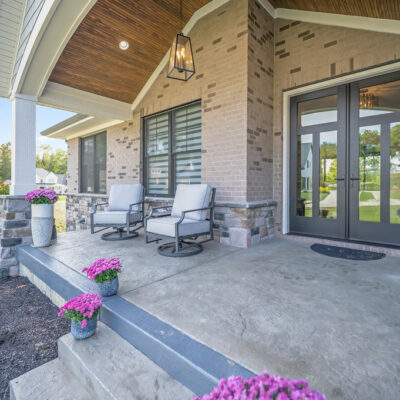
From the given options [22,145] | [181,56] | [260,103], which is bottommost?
[22,145]

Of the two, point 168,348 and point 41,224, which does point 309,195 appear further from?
point 41,224

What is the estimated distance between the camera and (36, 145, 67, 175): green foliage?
3775 cm

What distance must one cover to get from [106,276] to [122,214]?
220 cm

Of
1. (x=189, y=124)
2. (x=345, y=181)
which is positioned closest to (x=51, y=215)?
(x=189, y=124)

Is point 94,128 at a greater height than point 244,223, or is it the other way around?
point 94,128

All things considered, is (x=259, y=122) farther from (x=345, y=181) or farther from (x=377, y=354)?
(x=377, y=354)

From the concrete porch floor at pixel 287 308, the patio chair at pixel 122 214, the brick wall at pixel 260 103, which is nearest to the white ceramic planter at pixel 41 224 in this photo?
the concrete porch floor at pixel 287 308

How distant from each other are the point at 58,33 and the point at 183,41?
5.27 feet

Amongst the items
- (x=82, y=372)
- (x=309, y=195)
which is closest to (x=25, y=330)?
(x=82, y=372)

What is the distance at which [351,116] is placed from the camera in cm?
358

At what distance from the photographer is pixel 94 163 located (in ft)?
24.7

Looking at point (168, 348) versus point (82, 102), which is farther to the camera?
point (82, 102)

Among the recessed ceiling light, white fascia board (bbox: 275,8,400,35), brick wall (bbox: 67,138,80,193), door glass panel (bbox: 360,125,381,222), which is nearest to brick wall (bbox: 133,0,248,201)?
white fascia board (bbox: 275,8,400,35)

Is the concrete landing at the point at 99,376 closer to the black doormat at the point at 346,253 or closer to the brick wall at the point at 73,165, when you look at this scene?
the black doormat at the point at 346,253
